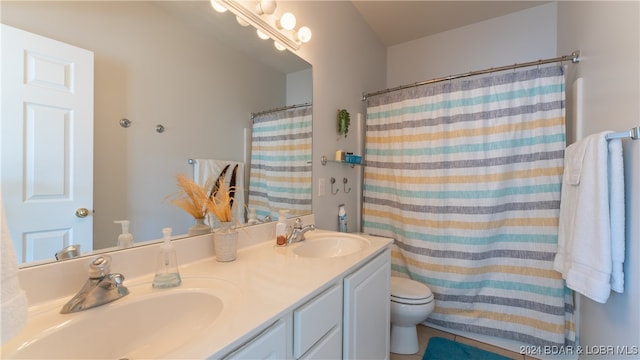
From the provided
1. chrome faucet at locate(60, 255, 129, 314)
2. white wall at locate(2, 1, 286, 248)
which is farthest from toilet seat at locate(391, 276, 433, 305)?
chrome faucet at locate(60, 255, 129, 314)

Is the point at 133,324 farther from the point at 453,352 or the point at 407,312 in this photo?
the point at 453,352

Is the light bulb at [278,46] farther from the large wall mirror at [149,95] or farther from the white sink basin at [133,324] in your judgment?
the white sink basin at [133,324]

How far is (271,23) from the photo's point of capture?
1414mm

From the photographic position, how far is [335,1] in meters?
1.93

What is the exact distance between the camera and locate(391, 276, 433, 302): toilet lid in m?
1.66

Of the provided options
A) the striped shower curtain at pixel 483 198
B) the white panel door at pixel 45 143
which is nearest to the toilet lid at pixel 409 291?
the striped shower curtain at pixel 483 198

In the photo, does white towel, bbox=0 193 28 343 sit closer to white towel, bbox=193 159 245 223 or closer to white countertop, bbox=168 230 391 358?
white countertop, bbox=168 230 391 358

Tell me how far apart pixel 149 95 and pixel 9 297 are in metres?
A: 0.74

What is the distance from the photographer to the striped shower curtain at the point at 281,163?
139 cm

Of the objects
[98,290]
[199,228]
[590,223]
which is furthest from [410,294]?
[98,290]

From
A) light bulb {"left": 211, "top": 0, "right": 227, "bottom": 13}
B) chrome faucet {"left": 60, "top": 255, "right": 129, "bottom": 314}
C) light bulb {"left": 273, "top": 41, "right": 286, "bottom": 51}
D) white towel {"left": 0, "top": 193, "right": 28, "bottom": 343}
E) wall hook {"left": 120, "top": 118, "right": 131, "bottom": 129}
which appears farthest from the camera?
light bulb {"left": 273, "top": 41, "right": 286, "bottom": 51}

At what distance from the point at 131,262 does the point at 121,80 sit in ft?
2.01

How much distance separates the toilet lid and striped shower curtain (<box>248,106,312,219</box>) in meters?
0.81

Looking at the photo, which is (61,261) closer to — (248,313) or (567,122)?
(248,313)
